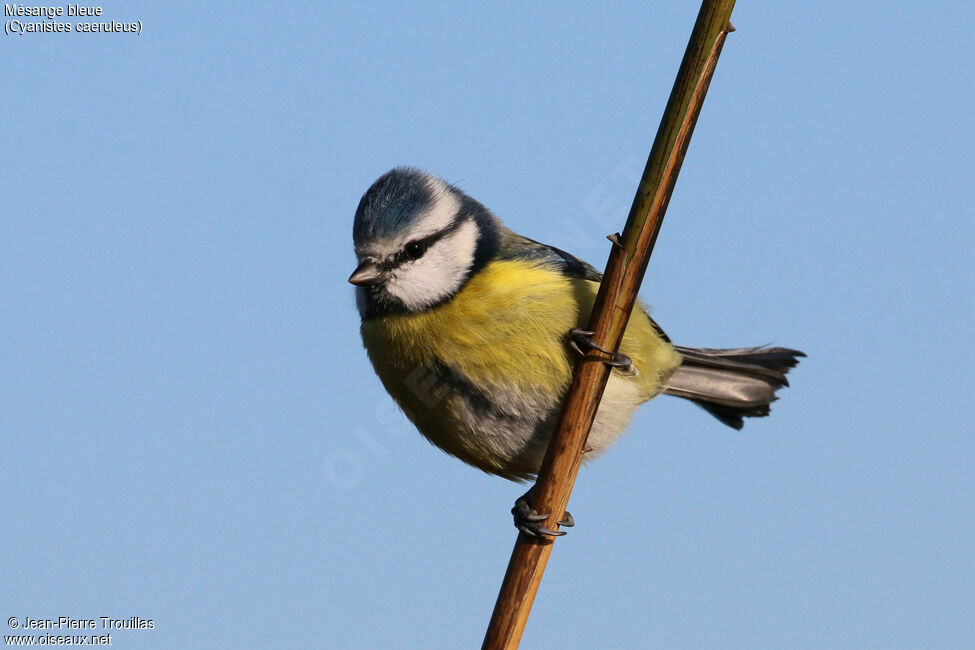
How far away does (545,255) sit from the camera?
3.12 m

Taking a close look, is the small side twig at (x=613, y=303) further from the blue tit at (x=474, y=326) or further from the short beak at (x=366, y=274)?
the short beak at (x=366, y=274)

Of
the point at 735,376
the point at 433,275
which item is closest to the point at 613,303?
the point at 433,275

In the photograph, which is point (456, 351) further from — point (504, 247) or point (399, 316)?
point (504, 247)

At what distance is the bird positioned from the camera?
2805 millimetres

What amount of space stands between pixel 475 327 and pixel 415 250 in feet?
1.20

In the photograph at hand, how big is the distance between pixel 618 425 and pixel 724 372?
3.20 feet

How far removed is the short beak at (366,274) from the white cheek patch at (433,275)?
4cm

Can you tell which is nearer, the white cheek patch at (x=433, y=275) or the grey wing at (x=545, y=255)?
the white cheek patch at (x=433, y=275)

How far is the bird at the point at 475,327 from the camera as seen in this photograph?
280cm

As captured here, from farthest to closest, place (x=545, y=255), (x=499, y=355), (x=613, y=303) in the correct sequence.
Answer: (x=545, y=255) → (x=499, y=355) → (x=613, y=303)

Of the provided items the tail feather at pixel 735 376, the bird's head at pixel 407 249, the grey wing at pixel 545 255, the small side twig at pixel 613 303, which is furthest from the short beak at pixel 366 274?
the tail feather at pixel 735 376

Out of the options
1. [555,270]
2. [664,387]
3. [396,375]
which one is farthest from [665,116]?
[664,387]

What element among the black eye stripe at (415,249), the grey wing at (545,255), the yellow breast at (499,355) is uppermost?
the grey wing at (545,255)

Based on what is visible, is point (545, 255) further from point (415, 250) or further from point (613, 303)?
Answer: point (613, 303)
